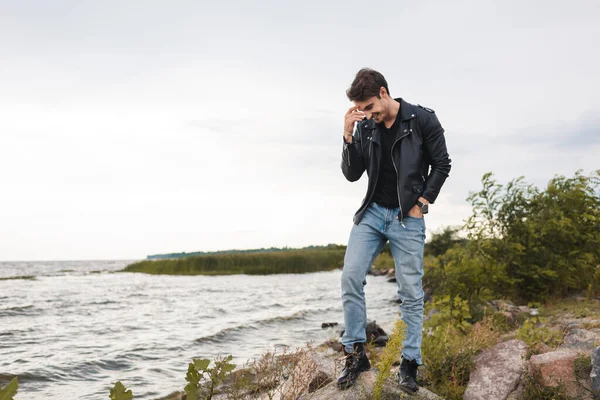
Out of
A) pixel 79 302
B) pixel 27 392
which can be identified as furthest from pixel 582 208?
pixel 79 302

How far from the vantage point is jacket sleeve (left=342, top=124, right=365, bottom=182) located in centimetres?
434

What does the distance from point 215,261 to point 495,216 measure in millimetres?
30647

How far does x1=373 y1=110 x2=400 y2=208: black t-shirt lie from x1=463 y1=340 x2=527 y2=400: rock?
87.5 inches

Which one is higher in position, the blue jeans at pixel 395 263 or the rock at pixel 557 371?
the blue jeans at pixel 395 263

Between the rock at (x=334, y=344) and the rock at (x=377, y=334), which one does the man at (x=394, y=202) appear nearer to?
the rock at (x=334, y=344)

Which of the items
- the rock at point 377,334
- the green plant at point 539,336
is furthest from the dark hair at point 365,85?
the rock at point 377,334

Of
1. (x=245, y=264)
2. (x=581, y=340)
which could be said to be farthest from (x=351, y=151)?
(x=245, y=264)

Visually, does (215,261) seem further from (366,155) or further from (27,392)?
(366,155)

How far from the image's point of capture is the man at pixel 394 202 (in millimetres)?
4109

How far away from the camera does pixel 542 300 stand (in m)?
11.6

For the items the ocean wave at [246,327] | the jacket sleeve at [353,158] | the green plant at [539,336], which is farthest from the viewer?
the ocean wave at [246,327]

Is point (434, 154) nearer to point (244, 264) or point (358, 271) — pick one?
point (358, 271)

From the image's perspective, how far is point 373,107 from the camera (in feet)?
13.4

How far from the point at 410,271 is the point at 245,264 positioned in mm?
36432
